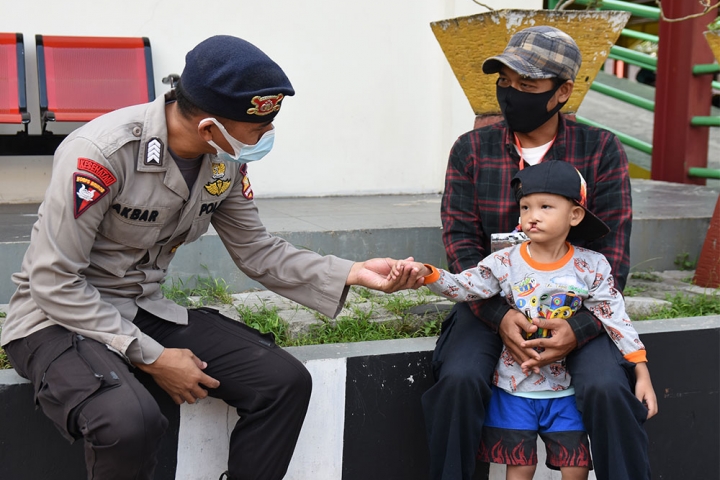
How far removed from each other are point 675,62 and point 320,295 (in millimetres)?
5471

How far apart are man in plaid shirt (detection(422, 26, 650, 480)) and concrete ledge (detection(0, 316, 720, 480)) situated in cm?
23

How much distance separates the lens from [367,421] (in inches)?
108

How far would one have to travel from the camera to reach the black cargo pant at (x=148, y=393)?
1993 mm

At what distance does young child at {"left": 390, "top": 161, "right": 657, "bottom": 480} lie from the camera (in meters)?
2.46

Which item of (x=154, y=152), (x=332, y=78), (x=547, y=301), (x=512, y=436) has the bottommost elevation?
(x=512, y=436)

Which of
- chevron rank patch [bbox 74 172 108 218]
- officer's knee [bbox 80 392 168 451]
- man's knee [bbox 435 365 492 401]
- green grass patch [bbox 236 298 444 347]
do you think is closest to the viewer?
officer's knee [bbox 80 392 168 451]

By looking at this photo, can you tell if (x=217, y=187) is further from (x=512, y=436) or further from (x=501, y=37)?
(x=501, y=37)

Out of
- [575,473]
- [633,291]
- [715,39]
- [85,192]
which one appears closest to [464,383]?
[575,473]

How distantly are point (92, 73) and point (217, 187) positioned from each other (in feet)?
10.3

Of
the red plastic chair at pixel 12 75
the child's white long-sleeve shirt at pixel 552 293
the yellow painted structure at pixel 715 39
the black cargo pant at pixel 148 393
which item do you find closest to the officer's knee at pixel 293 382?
the black cargo pant at pixel 148 393

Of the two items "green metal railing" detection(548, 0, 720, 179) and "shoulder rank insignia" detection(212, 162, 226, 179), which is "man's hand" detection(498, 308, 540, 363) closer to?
"shoulder rank insignia" detection(212, 162, 226, 179)

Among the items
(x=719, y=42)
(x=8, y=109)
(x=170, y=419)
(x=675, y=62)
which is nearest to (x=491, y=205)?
(x=170, y=419)

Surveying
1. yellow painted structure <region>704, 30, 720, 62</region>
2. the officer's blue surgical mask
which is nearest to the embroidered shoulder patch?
the officer's blue surgical mask

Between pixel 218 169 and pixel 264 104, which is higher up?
pixel 264 104
